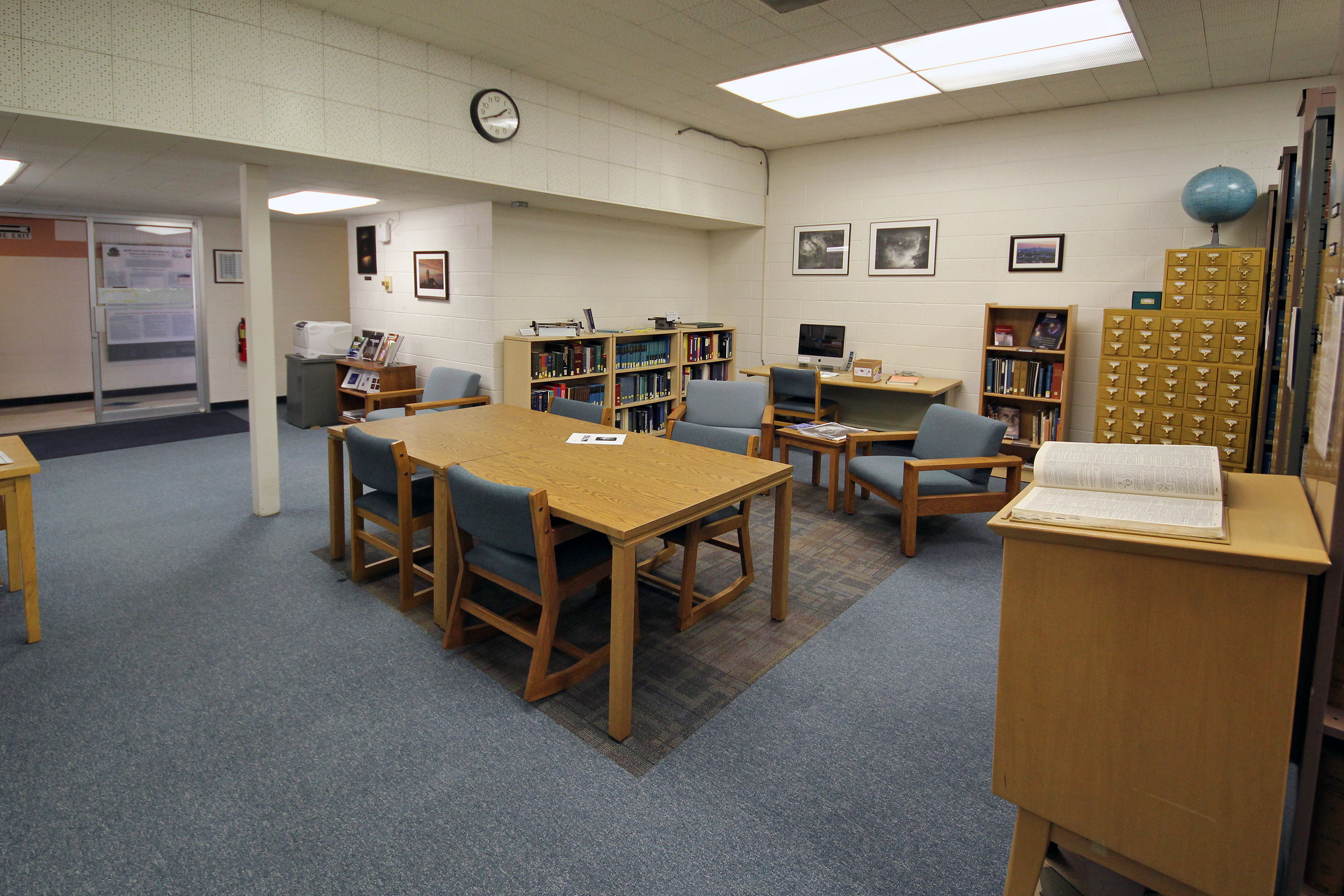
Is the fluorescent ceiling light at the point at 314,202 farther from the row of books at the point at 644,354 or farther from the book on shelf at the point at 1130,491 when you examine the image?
the book on shelf at the point at 1130,491

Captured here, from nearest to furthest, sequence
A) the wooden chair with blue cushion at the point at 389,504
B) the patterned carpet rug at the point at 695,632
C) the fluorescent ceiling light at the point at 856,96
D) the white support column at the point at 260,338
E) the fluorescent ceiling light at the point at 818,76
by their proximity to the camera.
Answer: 1. the patterned carpet rug at the point at 695,632
2. the wooden chair with blue cushion at the point at 389,504
3. the white support column at the point at 260,338
4. the fluorescent ceiling light at the point at 818,76
5. the fluorescent ceiling light at the point at 856,96

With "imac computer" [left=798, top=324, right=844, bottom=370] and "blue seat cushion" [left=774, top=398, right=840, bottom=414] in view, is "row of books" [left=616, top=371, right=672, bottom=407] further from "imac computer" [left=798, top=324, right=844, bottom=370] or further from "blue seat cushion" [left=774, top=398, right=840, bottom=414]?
"imac computer" [left=798, top=324, right=844, bottom=370]

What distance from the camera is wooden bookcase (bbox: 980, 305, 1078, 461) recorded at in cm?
562

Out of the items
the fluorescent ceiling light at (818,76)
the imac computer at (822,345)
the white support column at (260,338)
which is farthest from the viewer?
the imac computer at (822,345)

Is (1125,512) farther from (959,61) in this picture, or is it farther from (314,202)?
(314,202)

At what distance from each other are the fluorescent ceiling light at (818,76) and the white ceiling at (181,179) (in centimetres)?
142

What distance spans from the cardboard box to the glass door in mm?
7259

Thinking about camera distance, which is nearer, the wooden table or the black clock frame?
the wooden table

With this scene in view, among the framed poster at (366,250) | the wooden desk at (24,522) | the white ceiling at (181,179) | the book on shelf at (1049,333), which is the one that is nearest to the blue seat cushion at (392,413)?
the white ceiling at (181,179)

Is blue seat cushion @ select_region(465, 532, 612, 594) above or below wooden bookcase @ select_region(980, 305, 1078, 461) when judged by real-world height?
below

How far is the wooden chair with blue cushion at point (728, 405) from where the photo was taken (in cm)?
561

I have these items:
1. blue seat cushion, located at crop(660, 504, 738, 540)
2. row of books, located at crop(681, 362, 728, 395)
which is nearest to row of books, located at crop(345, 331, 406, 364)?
row of books, located at crop(681, 362, 728, 395)

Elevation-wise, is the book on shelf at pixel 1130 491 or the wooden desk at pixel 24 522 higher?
the book on shelf at pixel 1130 491

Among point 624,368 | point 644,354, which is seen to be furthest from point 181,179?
point 644,354
